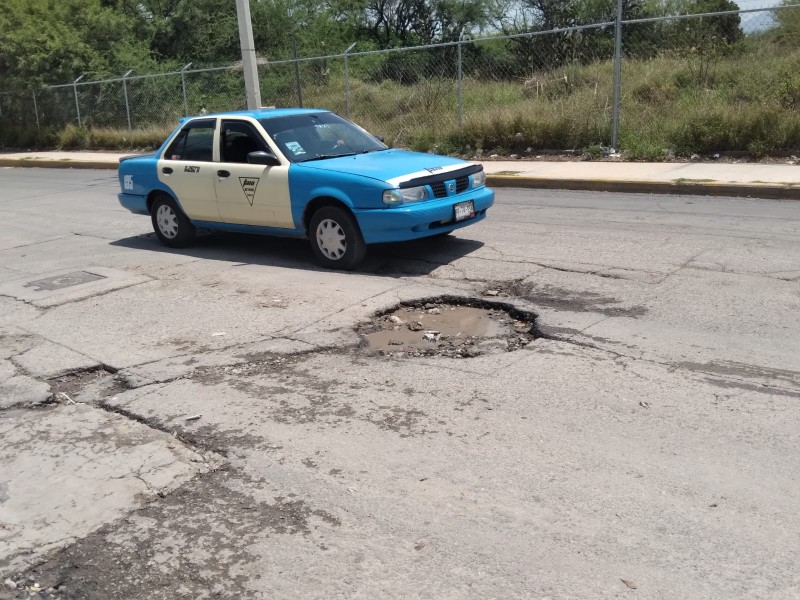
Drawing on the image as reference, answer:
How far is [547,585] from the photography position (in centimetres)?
322

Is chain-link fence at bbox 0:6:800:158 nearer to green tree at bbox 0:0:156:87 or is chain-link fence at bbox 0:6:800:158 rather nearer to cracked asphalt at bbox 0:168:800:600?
cracked asphalt at bbox 0:168:800:600

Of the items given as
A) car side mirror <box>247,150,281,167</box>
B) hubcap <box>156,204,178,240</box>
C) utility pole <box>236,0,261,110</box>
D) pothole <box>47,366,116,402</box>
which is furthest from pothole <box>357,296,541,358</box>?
utility pole <box>236,0,261,110</box>

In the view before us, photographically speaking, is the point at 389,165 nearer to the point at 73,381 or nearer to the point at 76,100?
the point at 73,381

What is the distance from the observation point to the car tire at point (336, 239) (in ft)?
26.7

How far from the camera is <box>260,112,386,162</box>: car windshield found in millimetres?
8789

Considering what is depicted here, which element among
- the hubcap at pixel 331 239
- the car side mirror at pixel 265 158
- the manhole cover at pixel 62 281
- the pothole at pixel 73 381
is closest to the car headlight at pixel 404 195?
the hubcap at pixel 331 239

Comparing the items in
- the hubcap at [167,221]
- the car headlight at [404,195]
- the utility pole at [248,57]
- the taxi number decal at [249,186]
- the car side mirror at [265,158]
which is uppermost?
the utility pole at [248,57]

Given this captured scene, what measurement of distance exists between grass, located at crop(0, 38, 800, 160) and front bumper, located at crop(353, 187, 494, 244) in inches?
304

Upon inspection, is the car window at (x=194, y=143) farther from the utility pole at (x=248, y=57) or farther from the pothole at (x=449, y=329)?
the utility pole at (x=248, y=57)

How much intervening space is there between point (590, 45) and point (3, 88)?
22.4 meters

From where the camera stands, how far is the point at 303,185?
829cm

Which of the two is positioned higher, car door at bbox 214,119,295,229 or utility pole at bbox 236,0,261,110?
utility pole at bbox 236,0,261,110

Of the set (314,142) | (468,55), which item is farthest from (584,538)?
(468,55)

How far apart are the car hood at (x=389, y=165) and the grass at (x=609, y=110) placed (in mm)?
7335
